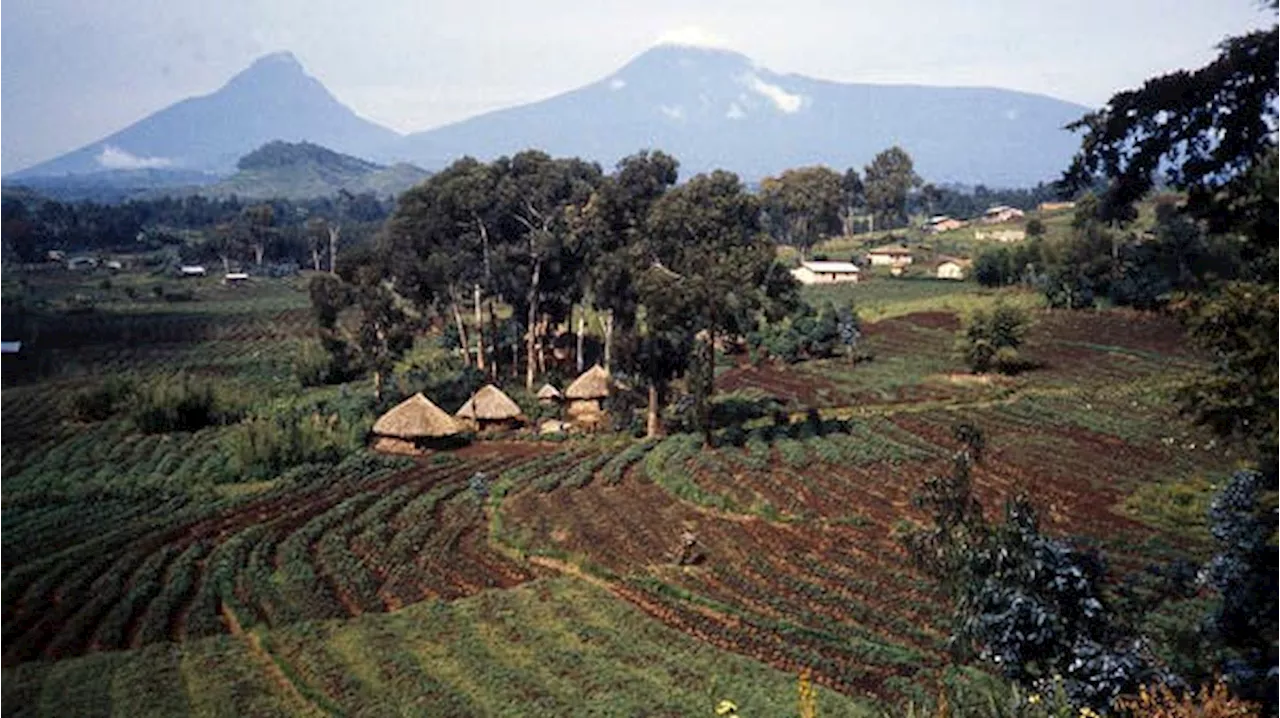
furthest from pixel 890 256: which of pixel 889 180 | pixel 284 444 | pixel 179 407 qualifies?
pixel 284 444

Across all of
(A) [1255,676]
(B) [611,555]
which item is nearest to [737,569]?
(B) [611,555]

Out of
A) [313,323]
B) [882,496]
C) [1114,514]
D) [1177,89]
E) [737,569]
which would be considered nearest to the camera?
[1177,89]

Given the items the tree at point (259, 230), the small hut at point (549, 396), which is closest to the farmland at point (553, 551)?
the small hut at point (549, 396)

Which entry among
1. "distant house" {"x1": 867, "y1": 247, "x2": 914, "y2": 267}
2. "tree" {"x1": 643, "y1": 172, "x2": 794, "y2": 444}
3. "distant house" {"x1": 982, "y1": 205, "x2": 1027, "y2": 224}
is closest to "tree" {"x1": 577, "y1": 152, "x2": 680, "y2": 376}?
"tree" {"x1": 643, "y1": 172, "x2": 794, "y2": 444}

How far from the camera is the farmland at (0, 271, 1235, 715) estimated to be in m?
17.9

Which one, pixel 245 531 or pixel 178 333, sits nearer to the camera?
pixel 245 531

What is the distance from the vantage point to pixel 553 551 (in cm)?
2556

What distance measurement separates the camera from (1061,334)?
55000mm

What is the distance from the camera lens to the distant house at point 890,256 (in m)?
99.8

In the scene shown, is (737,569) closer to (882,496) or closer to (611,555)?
(611,555)

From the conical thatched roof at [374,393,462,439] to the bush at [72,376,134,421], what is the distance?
46.0 feet

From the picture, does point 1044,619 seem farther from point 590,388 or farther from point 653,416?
point 590,388

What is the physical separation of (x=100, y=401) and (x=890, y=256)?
244 feet

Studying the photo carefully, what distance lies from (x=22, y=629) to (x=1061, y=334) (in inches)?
1905
